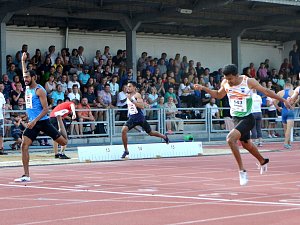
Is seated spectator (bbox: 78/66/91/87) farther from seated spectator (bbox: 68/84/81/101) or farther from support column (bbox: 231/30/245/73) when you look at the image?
support column (bbox: 231/30/245/73)

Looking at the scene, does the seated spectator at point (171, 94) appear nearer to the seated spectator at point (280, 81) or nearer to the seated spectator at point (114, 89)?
the seated spectator at point (114, 89)

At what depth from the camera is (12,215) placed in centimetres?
1057

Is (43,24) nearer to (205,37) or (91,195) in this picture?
(205,37)

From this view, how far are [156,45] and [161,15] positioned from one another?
18.1 ft

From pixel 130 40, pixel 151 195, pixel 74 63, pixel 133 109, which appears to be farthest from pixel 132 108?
pixel 130 40

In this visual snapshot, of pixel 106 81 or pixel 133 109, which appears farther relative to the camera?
pixel 106 81

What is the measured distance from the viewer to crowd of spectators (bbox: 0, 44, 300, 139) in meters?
28.4

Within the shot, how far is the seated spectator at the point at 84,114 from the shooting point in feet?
90.7

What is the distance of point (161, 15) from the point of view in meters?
34.2

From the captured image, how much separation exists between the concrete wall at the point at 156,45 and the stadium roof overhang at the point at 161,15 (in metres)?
0.37

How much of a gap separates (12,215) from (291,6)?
28.3 m

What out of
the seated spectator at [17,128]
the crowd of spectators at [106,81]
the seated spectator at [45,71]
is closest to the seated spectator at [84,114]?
the crowd of spectators at [106,81]

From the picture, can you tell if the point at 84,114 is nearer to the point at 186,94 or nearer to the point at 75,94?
the point at 75,94

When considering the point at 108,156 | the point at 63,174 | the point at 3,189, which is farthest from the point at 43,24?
the point at 3,189
